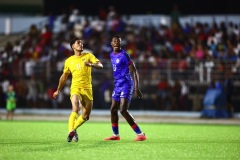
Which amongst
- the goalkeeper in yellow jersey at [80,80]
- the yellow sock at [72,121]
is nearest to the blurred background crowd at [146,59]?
the goalkeeper in yellow jersey at [80,80]

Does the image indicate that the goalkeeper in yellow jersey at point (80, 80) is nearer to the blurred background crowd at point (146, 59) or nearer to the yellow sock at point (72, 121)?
the yellow sock at point (72, 121)

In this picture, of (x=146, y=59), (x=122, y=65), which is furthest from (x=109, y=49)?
(x=122, y=65)

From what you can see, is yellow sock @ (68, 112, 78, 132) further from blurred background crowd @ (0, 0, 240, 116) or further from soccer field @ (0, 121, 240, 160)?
blurred background crowd @ (0, 0, 240, 116)

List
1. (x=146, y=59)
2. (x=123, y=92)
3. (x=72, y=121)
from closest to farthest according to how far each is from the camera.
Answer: (x=72, y=121), (x=123, y=92), (x=146, y=59)

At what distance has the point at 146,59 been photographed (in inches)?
1153

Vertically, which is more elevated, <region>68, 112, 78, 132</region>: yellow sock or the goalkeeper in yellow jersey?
the goalkeeper in yellow jersey

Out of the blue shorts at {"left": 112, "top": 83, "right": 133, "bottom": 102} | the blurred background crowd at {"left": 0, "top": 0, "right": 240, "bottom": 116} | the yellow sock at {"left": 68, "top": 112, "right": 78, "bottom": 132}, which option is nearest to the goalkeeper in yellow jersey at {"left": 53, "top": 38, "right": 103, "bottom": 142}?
the yellow sock at {"left": 68, "top": 112, "right": 78, "bottom": 132}

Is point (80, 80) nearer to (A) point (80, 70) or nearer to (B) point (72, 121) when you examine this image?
(A) point (80, 70)

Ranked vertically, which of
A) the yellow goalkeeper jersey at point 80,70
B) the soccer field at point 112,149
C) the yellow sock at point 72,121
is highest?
the yellow goalkeeper jersey at point 80,70

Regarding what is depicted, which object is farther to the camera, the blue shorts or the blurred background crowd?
the blurred background crowd

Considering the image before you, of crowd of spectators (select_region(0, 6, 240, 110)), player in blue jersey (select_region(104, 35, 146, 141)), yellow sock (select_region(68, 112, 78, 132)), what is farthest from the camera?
crowd of spectators (select_region(0, 6, 240, 110))

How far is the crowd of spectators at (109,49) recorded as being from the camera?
2831cm

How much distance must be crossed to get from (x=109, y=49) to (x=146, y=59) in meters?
2.30

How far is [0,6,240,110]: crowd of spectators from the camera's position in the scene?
28312mm
